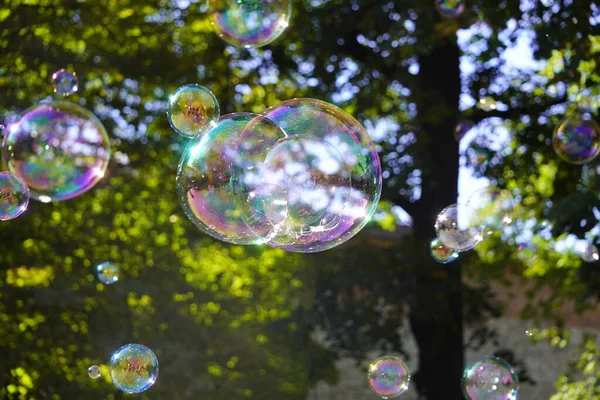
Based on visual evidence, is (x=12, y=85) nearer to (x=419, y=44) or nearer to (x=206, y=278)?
(x=206, y=278)

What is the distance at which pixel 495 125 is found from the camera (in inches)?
350

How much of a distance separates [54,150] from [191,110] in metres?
1.00

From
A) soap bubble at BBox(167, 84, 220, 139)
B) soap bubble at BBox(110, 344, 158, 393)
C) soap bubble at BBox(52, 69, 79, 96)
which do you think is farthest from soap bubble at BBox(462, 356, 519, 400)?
soap bubble at BBox(52, 69, 79, 96)

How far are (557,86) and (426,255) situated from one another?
2292 mm

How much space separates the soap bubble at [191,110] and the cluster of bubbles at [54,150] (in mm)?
563

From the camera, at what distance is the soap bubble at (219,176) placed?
387 cm

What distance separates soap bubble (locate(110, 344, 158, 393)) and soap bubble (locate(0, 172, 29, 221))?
110 centimetres

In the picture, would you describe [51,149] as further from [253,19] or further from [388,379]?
[388,379]

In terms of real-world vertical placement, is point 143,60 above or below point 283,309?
above

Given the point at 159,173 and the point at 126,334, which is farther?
the point at 159,173

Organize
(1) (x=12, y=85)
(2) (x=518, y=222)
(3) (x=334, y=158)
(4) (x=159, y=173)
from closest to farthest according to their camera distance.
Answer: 1. (3) (x=334, y=158)
2. (1) (x=12, y=85)
3. (4) (x=159, y=173)
4. (2) (x=518, y=222)

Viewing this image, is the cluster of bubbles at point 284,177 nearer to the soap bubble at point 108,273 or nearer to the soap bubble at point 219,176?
the soap bubble at point 219,176

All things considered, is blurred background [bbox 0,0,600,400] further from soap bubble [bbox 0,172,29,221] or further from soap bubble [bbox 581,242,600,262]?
soap bubble [bbox 0,172,29,221]

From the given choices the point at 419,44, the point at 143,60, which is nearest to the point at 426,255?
the point at 419,44
